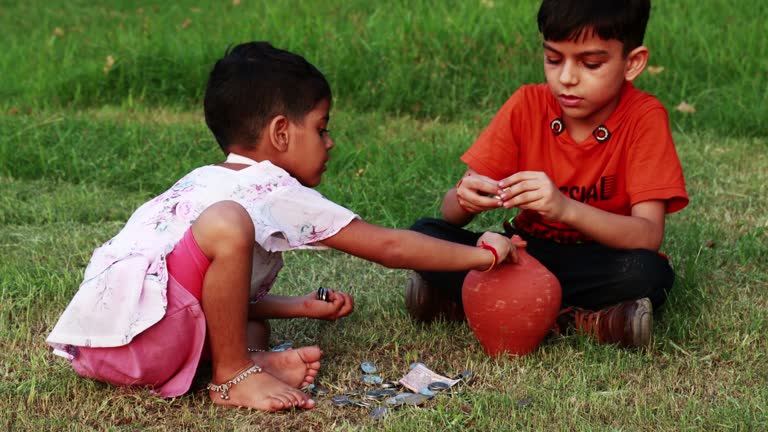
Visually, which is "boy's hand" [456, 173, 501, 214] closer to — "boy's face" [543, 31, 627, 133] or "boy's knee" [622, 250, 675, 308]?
"boy's face" [543, 31, 627, 133]

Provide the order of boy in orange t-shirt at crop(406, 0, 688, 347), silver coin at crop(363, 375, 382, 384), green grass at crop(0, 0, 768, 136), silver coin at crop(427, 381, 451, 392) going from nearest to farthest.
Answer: silver coin at crop(427, 381, 451, 392), silver coin at crop(363, 375, 382, 384), boy in orange t-shirt at crop(406, 0, 688, 347), green grass at crop(0, 0, 768, 136)

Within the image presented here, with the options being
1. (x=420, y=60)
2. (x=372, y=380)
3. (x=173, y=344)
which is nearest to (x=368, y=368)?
(x=372, y=380)

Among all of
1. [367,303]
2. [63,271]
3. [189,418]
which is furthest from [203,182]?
[63,271]

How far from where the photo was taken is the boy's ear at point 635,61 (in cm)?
334

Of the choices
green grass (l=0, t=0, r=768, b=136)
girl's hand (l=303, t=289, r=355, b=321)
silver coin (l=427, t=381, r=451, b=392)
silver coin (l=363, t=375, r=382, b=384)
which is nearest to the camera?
silver coin (l=427, t=381, r=451, b=392)

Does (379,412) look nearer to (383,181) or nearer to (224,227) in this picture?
(224,227)

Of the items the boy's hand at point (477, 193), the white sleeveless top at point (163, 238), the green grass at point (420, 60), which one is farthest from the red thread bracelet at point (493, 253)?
the green grass at point (420, 60)

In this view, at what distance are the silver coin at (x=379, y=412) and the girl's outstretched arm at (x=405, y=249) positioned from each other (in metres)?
0.42

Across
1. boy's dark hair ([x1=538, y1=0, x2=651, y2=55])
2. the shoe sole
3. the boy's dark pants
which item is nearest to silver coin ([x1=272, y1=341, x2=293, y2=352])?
the boy's dark pants

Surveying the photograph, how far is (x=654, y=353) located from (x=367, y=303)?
1.08 m

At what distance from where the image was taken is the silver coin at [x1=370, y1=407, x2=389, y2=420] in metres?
2.83

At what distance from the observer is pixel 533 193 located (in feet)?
10.0

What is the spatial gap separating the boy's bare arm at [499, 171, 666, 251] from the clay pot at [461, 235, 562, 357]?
161 mm

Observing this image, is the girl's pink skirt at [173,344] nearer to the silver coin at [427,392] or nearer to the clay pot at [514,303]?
the silver coin at [427,392]
